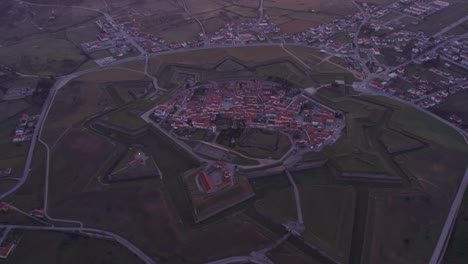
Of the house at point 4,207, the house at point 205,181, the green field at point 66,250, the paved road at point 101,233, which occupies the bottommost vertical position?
the green field at point 66,250

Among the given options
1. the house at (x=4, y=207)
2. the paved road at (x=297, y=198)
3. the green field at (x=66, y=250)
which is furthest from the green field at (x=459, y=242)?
the house at (x=4, y=207)

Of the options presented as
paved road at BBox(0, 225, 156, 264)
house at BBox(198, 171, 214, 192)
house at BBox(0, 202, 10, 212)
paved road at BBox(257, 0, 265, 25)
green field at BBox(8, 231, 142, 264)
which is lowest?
green field at BBox(8, 231, 142, 264)

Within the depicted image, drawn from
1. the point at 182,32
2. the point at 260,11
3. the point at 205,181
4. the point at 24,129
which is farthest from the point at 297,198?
the point at 260,11

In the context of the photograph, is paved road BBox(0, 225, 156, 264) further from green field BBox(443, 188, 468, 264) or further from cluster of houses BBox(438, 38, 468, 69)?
cluster of houses BBox(438, 38, 468, 69)

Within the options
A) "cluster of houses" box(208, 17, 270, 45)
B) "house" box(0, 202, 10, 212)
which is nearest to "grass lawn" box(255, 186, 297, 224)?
"house" box(0, 202, 10, 212)

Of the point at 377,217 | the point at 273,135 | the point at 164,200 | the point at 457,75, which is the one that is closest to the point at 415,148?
the point at 377,217

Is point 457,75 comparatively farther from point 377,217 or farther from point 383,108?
point 377,217

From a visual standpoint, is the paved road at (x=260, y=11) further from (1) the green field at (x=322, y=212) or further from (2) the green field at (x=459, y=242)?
(2) the green field at (x=459, y=242)
